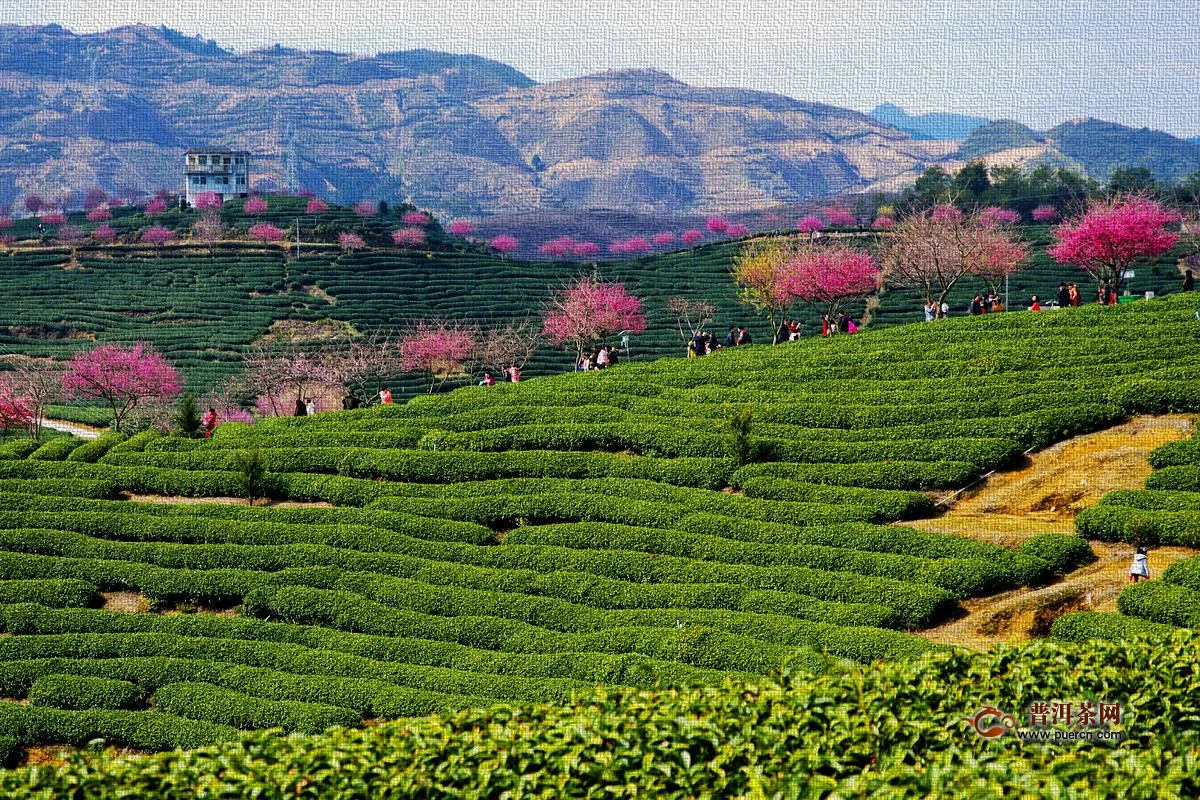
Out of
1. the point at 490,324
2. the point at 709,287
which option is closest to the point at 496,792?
the point at 490,324

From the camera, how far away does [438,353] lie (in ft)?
178

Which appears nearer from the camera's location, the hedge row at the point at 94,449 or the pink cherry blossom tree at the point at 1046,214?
the hedge row at the point at 94,449

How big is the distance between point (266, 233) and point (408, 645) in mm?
74154

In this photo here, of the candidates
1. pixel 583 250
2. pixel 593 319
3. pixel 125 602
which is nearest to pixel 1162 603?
pixel 125 602

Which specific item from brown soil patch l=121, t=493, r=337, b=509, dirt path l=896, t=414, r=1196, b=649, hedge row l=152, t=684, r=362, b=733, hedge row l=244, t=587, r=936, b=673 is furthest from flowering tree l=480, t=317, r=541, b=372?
hedge row l=152, t=684, r=362, b=733

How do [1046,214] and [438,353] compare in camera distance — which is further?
[1046,214]

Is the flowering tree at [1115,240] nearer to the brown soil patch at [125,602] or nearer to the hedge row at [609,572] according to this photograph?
the hedge row at [609,572]

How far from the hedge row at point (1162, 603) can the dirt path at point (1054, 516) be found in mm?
470

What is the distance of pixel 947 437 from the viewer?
953 inches

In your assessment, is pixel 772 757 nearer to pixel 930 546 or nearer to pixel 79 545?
pixel 930 546

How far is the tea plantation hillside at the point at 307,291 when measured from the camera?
65250 mm

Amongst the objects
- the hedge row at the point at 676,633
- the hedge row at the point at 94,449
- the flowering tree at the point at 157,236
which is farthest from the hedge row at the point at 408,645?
the flowering tree at the point at 157,236

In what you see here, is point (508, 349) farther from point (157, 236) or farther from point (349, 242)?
point (157, 236)

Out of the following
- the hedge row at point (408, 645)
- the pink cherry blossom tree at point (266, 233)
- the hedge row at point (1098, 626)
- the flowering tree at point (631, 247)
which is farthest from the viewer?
the flowering tree at point (631, 247)
